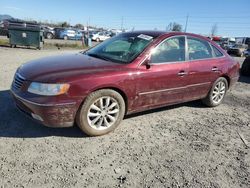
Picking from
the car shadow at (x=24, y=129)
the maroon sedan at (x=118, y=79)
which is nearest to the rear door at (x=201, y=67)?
the maroon sedan at (x=118, y=79)

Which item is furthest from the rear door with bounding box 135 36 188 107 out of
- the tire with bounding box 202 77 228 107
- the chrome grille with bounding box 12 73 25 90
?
the chrome grille with bounding box 12 73 25 90

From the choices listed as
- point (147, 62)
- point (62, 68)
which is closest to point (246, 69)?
point (147, 62)

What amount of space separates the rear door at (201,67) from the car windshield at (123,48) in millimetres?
979

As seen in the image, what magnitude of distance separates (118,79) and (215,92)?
109 inches

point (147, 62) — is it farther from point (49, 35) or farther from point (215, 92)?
point (49, 35)

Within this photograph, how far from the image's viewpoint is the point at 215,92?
18.7ft

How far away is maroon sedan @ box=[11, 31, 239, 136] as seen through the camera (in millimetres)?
3533

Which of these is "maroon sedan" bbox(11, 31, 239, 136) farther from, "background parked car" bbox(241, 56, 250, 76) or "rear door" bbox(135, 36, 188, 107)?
"background parked car" bbox(241, 56, 250, 76)

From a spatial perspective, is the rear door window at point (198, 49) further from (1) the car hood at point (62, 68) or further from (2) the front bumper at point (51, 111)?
(2) the front bumper at point (51, 111)

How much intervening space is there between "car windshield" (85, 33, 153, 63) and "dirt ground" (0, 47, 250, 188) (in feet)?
3.72

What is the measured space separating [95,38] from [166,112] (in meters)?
31.6

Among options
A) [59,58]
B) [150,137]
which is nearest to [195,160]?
[150,137]

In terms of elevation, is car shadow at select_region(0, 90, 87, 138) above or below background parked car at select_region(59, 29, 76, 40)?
above

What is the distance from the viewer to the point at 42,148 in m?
3.49
